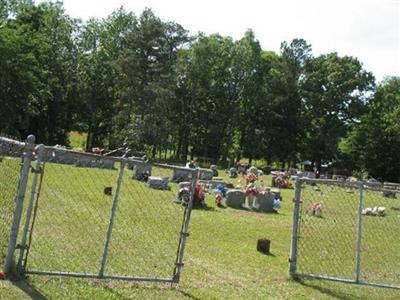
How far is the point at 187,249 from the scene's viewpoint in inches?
443

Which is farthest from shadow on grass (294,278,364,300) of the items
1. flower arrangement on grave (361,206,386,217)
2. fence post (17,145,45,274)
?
flower arrangement on grave (361,206,386,217)

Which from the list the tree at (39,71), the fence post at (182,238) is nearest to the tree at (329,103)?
the tree at (39,71)

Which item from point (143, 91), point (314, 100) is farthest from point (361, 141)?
point (143, 91)

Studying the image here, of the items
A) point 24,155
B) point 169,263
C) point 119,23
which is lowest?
point 169,263

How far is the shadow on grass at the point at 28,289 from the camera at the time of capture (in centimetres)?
668

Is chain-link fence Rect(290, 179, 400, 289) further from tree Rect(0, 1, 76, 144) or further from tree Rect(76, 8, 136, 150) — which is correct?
tree Rect(76, 8, 136, 150)

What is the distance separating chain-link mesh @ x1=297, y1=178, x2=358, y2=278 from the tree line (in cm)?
3117

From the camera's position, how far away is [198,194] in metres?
19.3

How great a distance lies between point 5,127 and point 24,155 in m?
37.3

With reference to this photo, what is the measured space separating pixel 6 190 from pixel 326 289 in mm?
7760

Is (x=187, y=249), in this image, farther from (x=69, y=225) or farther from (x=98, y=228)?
(x=69, y=225)

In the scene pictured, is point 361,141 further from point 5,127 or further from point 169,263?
point 169,263

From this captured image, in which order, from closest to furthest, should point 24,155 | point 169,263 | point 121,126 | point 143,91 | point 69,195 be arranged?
1. point 24,155
2. point 169,263
3. point 69,195
4. point 143,91
5. point 121,126

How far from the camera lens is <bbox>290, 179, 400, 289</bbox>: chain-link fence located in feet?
31.4
